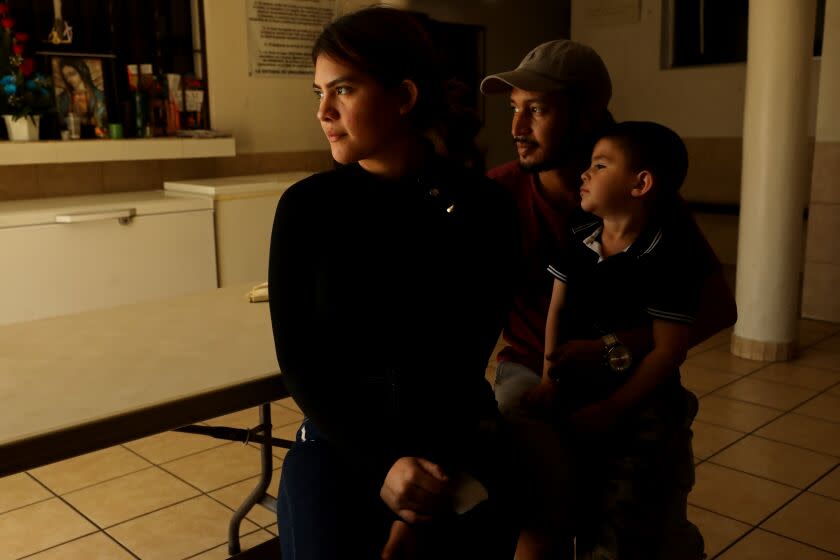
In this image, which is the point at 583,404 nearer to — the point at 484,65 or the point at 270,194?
the point at 270,194

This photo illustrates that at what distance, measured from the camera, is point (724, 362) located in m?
4.02

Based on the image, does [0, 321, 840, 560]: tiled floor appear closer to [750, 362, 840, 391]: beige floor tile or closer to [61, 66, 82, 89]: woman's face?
[750, 362, 840, 391]: beige floor tile

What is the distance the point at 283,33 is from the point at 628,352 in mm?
4019

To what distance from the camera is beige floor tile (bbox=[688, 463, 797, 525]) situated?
2.51 meters

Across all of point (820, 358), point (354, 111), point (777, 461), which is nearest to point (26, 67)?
point (354, 111)

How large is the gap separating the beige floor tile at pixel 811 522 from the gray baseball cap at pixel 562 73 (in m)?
1.50

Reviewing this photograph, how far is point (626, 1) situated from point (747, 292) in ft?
10.2

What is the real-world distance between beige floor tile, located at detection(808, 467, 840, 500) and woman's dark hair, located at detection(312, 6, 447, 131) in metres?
2.12

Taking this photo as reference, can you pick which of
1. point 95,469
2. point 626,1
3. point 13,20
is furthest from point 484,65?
point 95,469

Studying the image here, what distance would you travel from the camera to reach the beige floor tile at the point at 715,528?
7.60 feet

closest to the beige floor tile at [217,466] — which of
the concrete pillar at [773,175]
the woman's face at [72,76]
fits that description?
the woman's face at [72,76]

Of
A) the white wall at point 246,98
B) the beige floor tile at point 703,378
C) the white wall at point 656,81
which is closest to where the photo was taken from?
the beige floor tile at point 703,378

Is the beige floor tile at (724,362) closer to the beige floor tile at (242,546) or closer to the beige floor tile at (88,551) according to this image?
the beige floor tile at (242,546)

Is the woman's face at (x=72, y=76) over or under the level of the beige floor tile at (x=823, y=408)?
over
